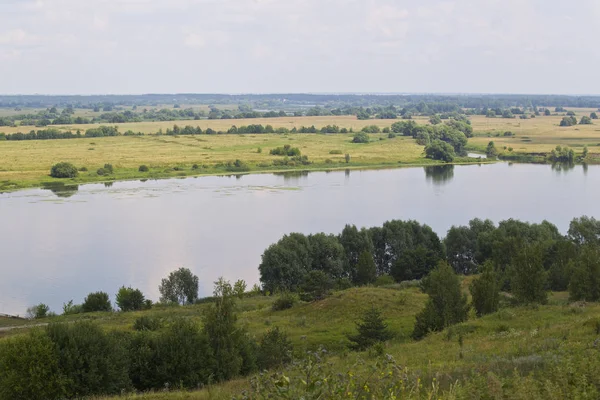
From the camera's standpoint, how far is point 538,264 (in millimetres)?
14922

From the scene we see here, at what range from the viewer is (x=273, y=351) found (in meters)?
11.4

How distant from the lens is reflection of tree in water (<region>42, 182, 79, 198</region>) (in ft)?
152

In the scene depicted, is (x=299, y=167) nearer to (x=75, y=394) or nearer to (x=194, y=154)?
(x=194, y=154)

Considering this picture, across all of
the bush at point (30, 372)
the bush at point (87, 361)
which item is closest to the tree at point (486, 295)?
the bush at point (87, 361)

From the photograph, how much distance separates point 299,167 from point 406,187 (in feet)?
42.7

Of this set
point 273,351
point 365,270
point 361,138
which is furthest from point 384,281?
point 361,138

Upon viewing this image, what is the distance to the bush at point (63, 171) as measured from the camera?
167ft

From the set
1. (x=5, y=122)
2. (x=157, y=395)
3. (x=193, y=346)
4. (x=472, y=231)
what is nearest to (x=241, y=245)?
(x=472, y=231)

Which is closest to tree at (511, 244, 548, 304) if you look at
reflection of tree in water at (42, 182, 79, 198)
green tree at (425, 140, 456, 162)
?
reflection of tree in water at (42, 182, 79, 198)

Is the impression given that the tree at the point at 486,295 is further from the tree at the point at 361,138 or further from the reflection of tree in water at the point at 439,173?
the tree at the point at 361,138

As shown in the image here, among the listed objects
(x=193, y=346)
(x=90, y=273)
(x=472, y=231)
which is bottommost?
(x=90, y=273)

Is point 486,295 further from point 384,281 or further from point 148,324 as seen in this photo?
point 384,281

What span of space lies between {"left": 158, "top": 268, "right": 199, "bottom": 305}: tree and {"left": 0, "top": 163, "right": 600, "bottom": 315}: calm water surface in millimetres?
1079

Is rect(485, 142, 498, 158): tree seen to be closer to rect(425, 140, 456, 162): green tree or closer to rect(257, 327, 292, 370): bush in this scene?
rect(425, 140, 456, 162): green tree
